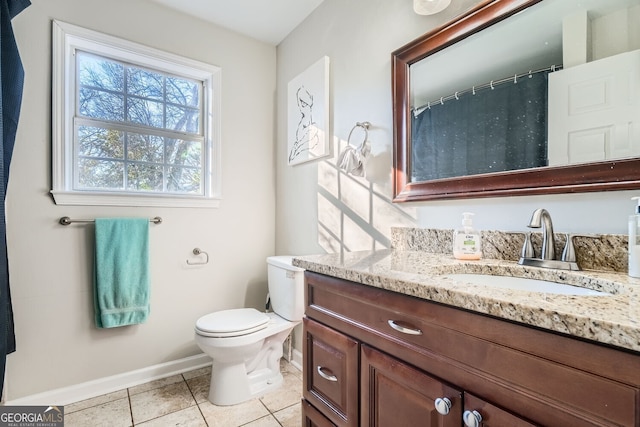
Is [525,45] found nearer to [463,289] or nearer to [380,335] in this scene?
[463,289]

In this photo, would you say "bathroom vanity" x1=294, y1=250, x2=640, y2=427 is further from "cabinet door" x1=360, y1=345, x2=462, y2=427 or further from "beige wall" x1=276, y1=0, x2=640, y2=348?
"beige wall" x1=276, y1=0, x2=640, y2=348

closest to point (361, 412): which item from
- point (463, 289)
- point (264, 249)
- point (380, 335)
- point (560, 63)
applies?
point (380, 335)

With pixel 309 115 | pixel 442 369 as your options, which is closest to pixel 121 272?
pixel 309 115

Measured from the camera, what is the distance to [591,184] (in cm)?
89

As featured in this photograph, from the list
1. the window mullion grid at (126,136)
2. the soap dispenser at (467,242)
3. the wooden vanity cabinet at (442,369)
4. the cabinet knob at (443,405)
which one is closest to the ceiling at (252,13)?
the window mullion grid at (126,136)

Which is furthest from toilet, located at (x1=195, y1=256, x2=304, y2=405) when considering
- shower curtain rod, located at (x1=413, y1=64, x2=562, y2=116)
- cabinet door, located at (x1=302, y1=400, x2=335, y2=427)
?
shower curtain rod, located at (x1=413, y1=64, x2=562, y2=116)

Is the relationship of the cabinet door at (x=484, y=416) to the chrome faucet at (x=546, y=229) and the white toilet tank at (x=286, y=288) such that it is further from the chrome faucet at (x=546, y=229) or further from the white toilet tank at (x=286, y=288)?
the white toilet tank at (x=286, y=288)

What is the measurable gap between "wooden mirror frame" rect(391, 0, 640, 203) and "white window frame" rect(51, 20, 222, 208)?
137 cm

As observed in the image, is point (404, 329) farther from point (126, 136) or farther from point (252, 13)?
point (252, 13)

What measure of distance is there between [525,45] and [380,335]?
108 centimetres

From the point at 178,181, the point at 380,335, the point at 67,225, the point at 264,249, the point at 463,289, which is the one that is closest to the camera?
the point at 463,289

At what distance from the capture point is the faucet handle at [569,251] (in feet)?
2.92

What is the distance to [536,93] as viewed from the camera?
1016 mm

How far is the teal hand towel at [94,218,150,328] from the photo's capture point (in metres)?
1.80
